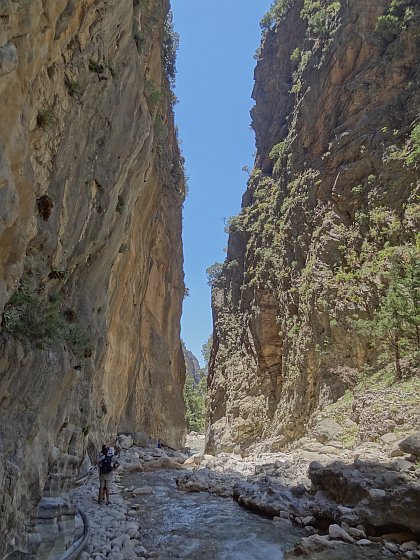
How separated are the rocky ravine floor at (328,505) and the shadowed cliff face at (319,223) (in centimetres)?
713

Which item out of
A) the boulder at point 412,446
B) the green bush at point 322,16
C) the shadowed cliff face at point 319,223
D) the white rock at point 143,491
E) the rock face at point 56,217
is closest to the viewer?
the rock face at point 56,217

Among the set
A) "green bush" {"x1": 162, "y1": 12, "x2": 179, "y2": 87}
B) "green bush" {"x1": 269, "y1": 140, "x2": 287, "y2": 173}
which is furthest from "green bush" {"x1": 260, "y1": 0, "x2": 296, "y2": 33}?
"green bush" {"x1": 162, "y1": 12, "x2": 179, "y2": 87}

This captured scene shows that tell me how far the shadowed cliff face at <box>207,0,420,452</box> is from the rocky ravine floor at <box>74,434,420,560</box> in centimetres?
713

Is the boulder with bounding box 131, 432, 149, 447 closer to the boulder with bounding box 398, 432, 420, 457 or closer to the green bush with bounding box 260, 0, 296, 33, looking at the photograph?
the boulder with bounding box 398, 432, 420, 457

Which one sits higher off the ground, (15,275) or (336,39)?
(336,39)

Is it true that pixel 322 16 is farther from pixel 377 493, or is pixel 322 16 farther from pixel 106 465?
pixel 106 465

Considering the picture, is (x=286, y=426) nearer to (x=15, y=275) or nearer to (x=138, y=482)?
(x=138, y=482)

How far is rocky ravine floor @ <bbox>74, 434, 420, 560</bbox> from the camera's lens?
24.1 ft

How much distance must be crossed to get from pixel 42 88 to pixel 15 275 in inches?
103

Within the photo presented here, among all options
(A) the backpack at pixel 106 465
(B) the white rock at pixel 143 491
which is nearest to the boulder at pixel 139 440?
(B) the white rock at pixel 143 491

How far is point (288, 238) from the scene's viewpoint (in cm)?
2809

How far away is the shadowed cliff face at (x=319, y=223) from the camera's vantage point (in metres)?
20.8

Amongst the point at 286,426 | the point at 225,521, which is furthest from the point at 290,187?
the point at 225,521

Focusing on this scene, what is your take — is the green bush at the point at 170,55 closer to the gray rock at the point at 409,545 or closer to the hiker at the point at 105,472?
the hiker at the point at 105,472
